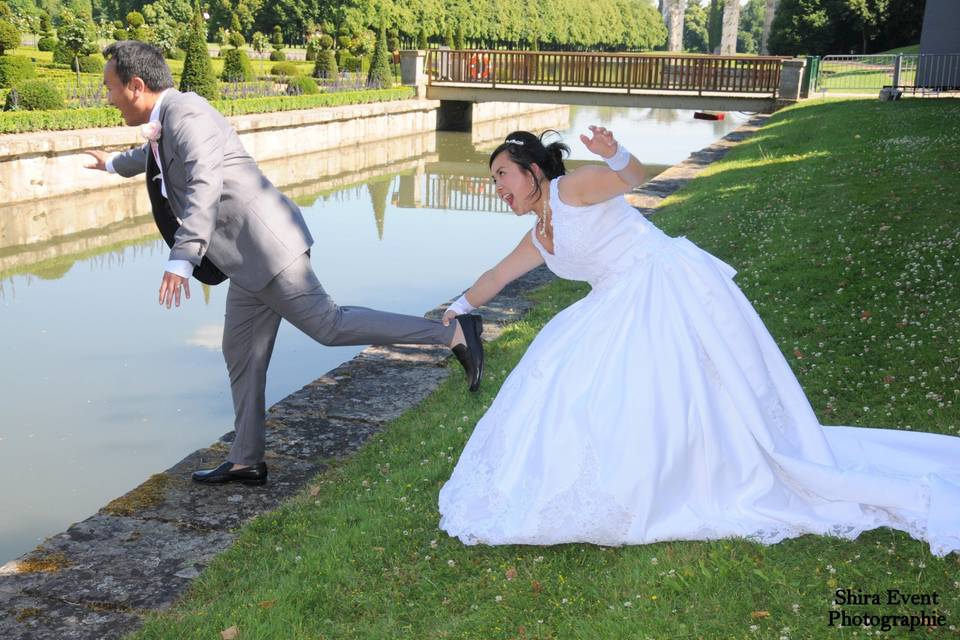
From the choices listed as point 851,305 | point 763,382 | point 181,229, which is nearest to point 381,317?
point 181,229

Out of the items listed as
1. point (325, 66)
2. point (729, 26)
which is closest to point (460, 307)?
point (325, 66)

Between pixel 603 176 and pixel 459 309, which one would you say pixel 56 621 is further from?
pixel 603 176

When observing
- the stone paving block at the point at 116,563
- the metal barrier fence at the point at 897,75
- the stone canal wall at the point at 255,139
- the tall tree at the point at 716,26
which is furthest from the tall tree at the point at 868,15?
the stone paving block at the point at 116,563

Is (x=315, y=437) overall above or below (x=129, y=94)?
below

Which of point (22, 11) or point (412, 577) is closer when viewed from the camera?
point (412, 577)

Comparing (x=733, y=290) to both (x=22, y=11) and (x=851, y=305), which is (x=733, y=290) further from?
(x=22, y=11)

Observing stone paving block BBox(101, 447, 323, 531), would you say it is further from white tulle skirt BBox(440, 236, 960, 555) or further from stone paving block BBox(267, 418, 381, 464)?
white tulle skirt BBox(440, 236, 960, 555)

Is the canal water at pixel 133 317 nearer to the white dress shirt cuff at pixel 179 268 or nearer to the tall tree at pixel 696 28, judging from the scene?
the white dress shirt cuff at pixel 179 268

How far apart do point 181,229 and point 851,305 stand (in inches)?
174

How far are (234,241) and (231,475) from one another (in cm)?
111

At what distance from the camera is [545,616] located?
3.01 metres

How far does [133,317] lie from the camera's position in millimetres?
8523

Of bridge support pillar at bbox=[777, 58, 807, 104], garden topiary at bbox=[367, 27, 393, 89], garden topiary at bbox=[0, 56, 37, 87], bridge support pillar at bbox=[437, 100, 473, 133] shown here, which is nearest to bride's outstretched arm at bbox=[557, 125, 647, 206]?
garden topiary at bbox=[0, 56, 37, 87]

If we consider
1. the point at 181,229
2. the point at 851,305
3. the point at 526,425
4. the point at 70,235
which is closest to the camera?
the point at 526,425
